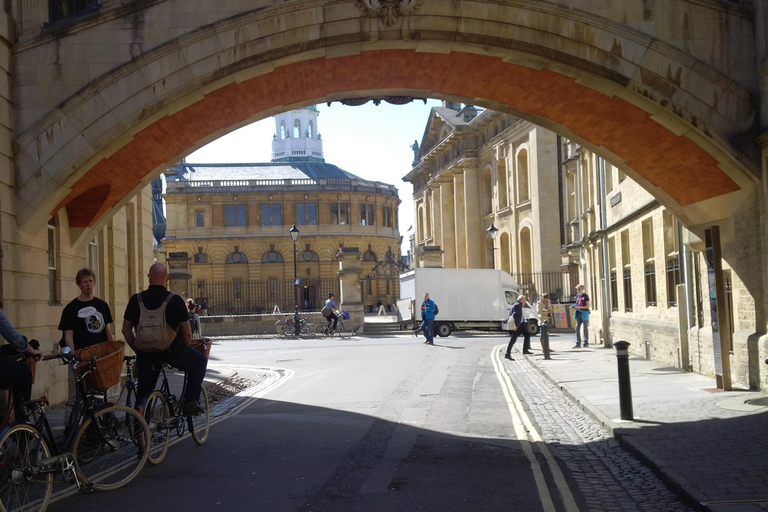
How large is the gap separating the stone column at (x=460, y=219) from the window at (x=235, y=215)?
27639 millimetres

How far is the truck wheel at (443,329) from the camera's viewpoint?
37938 millimetres

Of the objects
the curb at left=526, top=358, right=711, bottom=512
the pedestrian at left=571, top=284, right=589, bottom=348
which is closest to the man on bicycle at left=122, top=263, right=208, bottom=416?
the curb at left=526, top=358, right=711, bottom=512

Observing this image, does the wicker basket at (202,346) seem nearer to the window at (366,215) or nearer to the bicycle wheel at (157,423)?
the bicycle wheel at (157,423)

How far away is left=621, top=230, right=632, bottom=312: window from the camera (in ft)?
74.3

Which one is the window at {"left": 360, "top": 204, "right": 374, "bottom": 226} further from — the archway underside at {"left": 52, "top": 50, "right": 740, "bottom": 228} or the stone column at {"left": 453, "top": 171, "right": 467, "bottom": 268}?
the archway underside at {"left": 52, "top": 50, "right": 740, "bottom": 228}

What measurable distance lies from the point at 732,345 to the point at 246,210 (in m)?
73.0

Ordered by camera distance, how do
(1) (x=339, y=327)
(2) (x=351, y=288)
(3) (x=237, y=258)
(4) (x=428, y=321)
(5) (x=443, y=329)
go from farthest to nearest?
(3) (x=237, y=258) → (2) (x=351, y=288) → (1) (x=339, y=327) → (5) (x=443, y=329) → (4) (x=428, y=321)

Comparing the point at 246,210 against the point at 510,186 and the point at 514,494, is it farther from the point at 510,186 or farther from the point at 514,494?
the point at 514,494

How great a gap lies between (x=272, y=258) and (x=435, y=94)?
6813 centimetres

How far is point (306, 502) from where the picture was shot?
659 centimetres

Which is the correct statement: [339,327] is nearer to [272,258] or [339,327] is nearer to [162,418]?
[162,418]

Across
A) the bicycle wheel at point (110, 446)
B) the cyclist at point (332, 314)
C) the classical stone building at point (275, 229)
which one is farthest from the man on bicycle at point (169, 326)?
the classical stone building at point (275, 229)

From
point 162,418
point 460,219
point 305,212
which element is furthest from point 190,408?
point 305,212

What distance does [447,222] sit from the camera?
A: 65500mm
